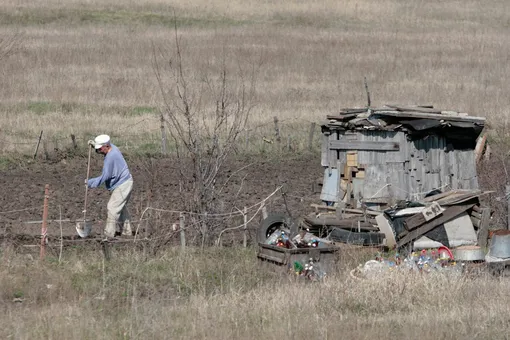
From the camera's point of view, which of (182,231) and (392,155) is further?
(392,155)

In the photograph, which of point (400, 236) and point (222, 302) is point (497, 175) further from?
point (222, 302)

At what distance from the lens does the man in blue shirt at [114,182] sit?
1388 centimetres


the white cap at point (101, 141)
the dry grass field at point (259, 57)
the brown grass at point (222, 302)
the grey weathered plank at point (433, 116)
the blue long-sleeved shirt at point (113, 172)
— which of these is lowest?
the dry grass field at point (259, 57)

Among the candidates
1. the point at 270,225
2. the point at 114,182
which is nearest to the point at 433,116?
the point at 270,225

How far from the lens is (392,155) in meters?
Answer: 17.6

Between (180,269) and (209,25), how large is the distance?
35.7 metres

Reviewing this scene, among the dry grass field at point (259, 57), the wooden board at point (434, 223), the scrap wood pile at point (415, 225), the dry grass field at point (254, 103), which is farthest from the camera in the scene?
the dry grass field at point (259, 57)

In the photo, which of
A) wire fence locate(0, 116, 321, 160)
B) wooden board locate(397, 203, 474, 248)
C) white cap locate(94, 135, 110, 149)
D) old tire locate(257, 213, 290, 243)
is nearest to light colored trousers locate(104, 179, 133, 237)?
white cap locate(94, 135, 110, 149)

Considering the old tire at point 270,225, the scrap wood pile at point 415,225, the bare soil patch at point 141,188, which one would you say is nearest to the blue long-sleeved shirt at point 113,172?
the bare soil patch at point 141,188

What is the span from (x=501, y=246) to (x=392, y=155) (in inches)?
187

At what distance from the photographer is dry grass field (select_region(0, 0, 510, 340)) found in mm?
9296

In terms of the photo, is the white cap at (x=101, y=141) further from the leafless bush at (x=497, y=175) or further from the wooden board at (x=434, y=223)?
the leafless bush at (x=497, y=175)

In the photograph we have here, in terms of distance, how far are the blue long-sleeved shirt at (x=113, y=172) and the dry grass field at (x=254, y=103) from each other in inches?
47.9

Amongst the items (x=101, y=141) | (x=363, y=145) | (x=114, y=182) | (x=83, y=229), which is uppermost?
(x=101, y=141)
